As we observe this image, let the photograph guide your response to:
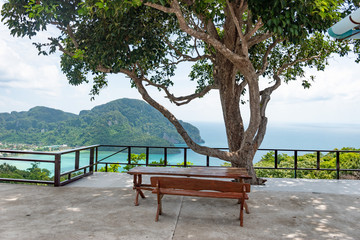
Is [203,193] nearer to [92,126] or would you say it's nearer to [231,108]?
[231,108]

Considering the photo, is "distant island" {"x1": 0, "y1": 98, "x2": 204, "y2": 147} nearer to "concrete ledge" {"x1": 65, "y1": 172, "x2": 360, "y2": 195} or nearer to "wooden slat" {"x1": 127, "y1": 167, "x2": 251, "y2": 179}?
"concrete ledge" {"x1": 65, "y1": 172, "x2": 360, "y2": 195}

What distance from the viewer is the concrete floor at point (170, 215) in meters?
3.31

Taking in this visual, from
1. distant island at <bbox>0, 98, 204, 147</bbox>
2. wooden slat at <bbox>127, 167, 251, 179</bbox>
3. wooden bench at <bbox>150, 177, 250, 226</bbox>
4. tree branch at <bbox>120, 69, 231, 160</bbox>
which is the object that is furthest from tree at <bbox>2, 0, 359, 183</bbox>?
distant island at <bbox>0, 98, 204, 147</bbox>

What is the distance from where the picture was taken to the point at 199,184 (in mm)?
3717

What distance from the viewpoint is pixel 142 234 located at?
3252mm

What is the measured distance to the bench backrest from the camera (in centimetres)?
362

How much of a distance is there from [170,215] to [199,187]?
698 millimetres

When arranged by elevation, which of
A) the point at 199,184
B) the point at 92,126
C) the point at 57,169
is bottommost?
the point at 57,169

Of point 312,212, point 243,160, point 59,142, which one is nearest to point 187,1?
point 243,160

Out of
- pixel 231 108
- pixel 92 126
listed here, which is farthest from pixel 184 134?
pixel 92 126

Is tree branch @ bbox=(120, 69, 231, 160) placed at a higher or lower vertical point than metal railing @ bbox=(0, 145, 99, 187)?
higher

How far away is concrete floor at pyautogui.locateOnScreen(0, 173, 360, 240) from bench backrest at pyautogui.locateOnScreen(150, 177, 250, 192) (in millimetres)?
492

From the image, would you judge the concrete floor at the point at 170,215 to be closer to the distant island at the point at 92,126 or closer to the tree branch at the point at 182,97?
the tree branch at the point at 182,97

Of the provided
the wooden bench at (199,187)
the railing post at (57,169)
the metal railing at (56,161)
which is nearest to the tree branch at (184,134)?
the metal railing at (56,161)
